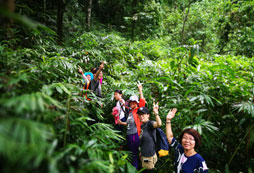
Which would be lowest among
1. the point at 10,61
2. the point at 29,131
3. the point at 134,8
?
the point at 29,131

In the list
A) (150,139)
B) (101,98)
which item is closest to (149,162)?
(150,139)

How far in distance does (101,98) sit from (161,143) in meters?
1.81

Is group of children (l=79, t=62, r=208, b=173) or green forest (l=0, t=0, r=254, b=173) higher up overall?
green forest (l=0, t=0, r=254, b=173)


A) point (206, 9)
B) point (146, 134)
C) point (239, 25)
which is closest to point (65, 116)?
point (146, 134)

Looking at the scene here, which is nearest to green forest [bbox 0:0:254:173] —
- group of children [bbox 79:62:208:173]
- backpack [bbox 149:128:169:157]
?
group of children [bbox 79:62:208:173]

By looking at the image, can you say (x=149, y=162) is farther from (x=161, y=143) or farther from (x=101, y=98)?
(x=101, y=98)

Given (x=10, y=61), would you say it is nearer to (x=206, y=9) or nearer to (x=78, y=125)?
(x=78, y=125)

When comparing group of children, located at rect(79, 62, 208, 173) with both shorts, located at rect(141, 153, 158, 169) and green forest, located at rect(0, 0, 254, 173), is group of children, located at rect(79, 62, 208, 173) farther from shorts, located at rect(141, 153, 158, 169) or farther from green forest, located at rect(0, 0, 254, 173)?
green forest, located at rect(0, 0, 254, 173)

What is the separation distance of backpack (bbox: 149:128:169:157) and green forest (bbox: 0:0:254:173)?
426 mm

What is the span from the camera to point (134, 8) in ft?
29.2

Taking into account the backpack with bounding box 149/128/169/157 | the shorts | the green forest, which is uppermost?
the green forest

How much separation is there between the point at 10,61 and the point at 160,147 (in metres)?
2.30

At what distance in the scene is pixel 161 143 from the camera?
2369 millimetres

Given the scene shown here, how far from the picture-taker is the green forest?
1014mm
